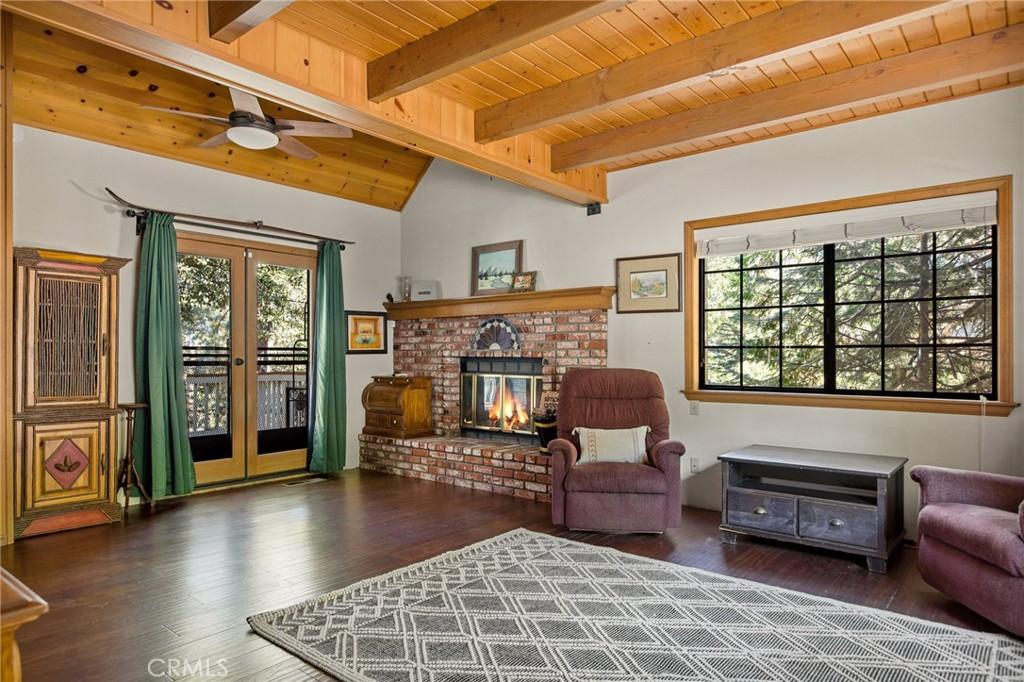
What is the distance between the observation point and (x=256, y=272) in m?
5.86

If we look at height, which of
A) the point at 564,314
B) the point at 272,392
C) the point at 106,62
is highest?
the point at 106,62

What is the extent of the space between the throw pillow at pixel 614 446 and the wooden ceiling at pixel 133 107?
12.1 feet

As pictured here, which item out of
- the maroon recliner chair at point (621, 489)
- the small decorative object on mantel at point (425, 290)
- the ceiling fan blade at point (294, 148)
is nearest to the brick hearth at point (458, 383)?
the small decorative object on mantel at point (425, 290)

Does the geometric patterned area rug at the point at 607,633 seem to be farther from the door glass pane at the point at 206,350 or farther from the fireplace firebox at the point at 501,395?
the door glass pane at the point at 206,350

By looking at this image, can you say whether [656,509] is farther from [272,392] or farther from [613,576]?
[272,392]

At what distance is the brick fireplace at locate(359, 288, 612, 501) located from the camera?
5289mm

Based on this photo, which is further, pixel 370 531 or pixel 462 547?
pixel 370 531

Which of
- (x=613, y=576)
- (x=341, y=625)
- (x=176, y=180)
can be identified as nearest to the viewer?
(x=341, y=625)

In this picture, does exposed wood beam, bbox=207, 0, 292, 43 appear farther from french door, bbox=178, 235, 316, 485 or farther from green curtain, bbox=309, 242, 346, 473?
green curtain, bbox=309, 242, 346, 473

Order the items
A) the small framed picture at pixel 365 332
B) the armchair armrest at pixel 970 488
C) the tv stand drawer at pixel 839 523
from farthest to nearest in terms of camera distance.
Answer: the small framed picture at pixel 365 332 → the tv stand drawer at pixel 839 523 → the armchair armrest at pixel 970 488

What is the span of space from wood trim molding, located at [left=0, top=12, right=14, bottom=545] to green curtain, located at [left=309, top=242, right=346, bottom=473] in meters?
2.54

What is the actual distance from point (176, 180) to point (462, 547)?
4.01 m

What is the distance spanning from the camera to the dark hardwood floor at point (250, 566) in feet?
8.18

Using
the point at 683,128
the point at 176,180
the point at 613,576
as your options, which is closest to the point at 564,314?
the point at 683,128
